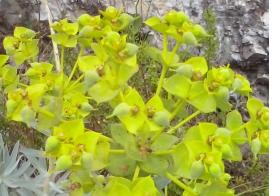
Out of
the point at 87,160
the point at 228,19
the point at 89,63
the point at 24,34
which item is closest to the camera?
the point at 87,160

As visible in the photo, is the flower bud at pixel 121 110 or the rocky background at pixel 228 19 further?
the rocky background at pixel 228 19

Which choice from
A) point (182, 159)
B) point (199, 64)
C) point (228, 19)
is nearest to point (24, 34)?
Answer: point (199, 64)

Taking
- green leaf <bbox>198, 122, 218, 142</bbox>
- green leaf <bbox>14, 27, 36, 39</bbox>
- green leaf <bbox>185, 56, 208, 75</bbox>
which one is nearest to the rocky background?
green leaf <bbox>14, 27, 36, 39</bbox>

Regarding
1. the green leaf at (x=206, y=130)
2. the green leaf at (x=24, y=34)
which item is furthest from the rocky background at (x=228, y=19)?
the green leaf at (x=206, y=130)

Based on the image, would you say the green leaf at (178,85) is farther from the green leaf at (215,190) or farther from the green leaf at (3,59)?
the green leaf at (3,59)

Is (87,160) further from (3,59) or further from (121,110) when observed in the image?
(3,59)
